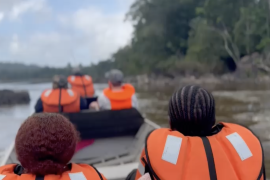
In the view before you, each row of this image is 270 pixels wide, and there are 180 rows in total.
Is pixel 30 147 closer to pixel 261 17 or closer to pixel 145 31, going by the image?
pixel 261 17

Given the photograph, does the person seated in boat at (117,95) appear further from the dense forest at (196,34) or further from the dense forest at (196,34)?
the dense forest at (196,34)

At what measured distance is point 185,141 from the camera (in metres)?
1.52

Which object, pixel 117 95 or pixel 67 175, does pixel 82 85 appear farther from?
pixel 67 175

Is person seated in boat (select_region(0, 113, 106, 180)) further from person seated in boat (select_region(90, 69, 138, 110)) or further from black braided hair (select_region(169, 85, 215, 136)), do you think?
person seated in boat (select_region(90, 69, 138, 110))

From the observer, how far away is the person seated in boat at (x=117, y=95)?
3.92 metres

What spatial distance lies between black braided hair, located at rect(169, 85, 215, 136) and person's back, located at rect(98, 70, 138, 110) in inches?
93.6

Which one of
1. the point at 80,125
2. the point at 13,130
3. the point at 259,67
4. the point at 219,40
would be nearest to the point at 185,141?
the point at 80,125

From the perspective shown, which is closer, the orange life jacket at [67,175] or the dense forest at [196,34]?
the orange life jacket at [67,175]

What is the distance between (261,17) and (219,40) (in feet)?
11.6

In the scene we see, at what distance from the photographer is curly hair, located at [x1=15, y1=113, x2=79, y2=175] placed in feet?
4.38

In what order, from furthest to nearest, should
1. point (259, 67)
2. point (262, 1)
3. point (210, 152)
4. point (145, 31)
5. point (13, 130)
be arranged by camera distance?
point (145, 31), point (262, 1), point (259, 67), point (13, 130), point (210, 152)

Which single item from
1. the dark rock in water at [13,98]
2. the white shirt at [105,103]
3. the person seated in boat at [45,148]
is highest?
the person seated in boat at [45,148]

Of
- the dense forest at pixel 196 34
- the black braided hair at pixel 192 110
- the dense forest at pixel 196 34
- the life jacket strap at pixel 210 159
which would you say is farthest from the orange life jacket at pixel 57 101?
the dense forest at pixel 196 34

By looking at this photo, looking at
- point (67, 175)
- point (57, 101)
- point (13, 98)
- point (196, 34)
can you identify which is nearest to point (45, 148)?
point (67, 175)
